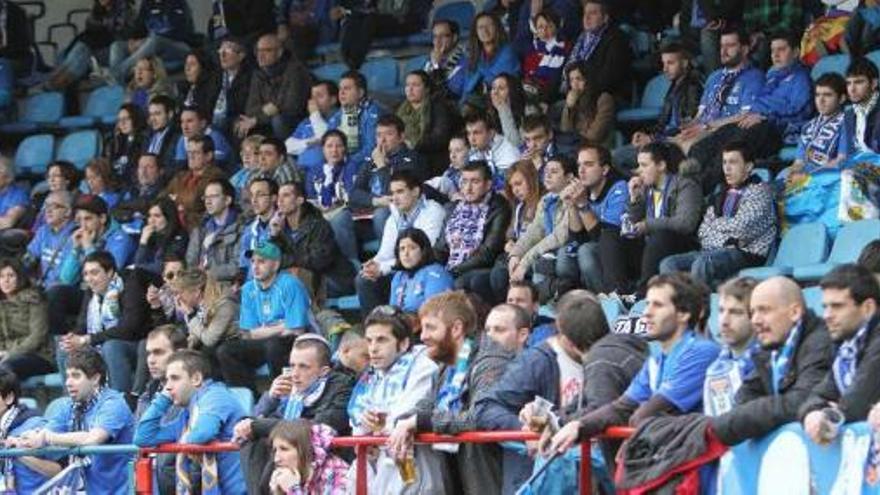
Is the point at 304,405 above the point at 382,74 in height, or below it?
below

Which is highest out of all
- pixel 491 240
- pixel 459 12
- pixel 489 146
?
pixel 459 12

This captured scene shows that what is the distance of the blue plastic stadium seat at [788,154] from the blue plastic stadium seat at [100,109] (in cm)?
672

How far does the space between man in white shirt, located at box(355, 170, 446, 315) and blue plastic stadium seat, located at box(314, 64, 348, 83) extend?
9.99 ft

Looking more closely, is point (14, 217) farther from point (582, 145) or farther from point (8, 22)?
point (582, 145)

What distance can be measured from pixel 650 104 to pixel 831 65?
139cm

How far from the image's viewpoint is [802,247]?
41.8 ft

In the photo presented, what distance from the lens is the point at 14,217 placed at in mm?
17797

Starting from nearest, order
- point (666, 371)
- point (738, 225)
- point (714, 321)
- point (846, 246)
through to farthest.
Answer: point (666, 371) < point (714, 321) < point (846, 246) < point (738, 225)

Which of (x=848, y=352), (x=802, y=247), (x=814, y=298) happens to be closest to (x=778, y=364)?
(x=848, y=352)

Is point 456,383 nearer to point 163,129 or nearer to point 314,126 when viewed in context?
point 314,126

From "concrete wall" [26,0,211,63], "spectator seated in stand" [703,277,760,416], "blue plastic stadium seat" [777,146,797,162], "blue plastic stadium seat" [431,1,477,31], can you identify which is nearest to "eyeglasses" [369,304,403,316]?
"spectator seated in stand" [703,277,760,416]

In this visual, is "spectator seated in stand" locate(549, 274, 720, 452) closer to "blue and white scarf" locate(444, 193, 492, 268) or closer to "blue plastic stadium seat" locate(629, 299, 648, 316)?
"blue plastic stadium seat" locate(629, 299, 648, 316)

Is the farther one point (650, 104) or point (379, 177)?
point (379, 177)

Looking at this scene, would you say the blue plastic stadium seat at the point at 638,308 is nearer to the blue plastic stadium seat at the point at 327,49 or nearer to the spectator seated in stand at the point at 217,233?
the spectator seated in stand at the point at 217,233
